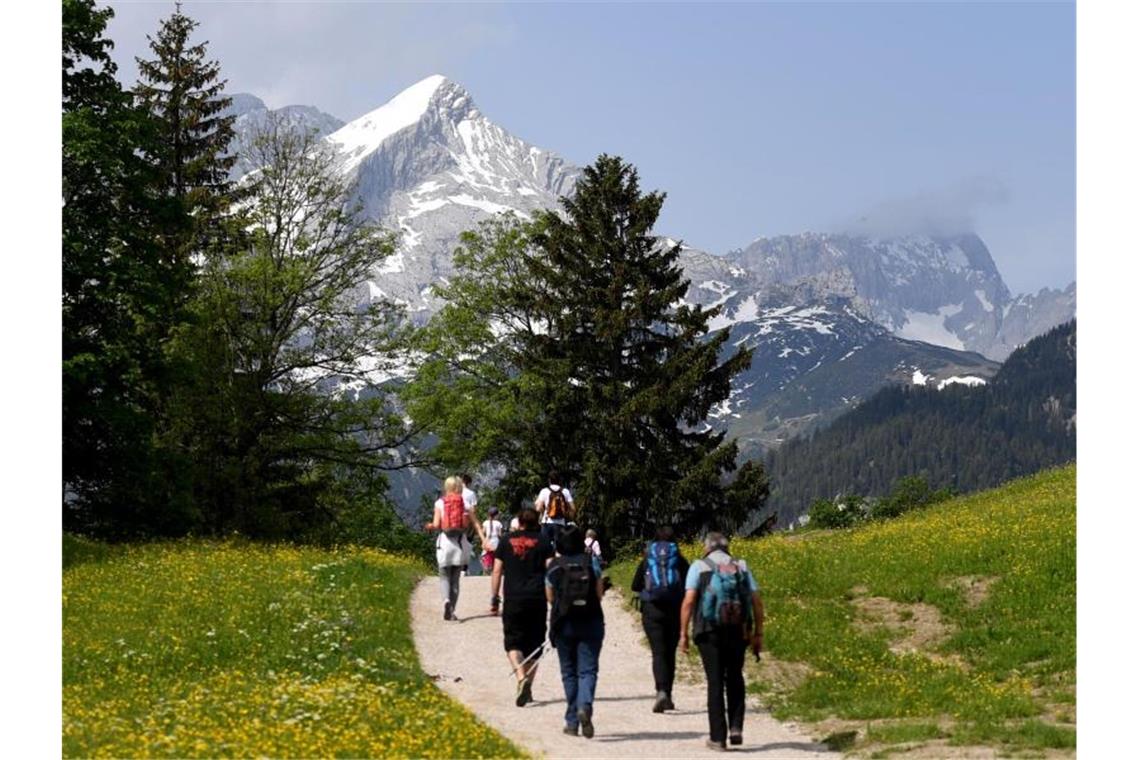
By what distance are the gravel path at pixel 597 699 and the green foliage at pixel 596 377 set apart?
22914 millimetres

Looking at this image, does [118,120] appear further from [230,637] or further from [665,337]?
[665,337]

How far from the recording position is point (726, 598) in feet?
52.6

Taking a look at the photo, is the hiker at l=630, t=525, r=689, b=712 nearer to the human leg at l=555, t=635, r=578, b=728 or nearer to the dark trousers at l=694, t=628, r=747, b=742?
the human leg at l=555, t=635, r=578, b=728

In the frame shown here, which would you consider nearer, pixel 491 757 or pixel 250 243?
pixel 491 757

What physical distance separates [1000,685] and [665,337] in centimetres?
3279

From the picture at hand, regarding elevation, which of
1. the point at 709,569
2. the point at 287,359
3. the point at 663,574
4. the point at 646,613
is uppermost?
the point at 287,359

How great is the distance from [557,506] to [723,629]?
9582mm

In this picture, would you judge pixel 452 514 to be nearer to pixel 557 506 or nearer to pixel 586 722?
pixel 557 506

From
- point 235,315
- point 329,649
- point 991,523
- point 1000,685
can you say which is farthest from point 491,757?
point 235,315

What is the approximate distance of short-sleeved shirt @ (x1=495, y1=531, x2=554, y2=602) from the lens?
727 inches

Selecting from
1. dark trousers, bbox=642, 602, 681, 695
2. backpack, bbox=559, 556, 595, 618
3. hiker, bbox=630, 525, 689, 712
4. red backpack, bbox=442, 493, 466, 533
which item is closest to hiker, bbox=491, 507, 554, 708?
backpack, bbox=559, 556, 595, 618

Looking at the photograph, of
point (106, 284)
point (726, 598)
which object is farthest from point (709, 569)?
point (106, 284)

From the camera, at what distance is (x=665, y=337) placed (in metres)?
51.4

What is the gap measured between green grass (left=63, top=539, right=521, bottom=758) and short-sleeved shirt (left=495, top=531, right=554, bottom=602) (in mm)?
1805
